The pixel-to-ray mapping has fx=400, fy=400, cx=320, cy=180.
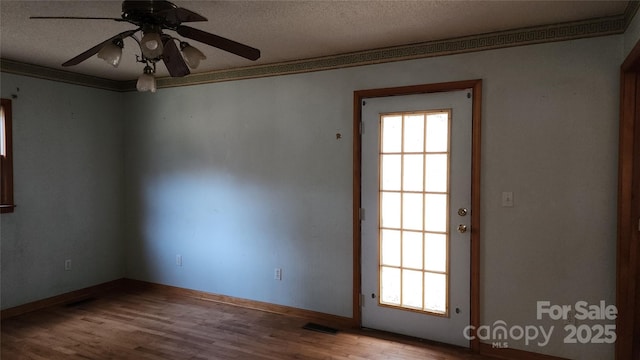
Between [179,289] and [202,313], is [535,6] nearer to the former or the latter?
[202,313]

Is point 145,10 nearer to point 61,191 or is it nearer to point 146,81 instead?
point 146,81

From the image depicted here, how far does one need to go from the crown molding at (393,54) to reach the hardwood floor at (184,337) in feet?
7.62

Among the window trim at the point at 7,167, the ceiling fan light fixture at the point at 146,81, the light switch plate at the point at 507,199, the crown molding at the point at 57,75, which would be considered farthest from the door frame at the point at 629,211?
the window trim at the point at 7,167

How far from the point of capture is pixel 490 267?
3029 mm

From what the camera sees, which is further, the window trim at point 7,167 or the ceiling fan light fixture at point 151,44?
the window trim at point 7,167

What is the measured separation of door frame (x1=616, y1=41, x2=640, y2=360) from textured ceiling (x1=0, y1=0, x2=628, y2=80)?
0.53 metres

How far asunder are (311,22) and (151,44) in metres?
1.23

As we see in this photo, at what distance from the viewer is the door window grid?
10.4ft

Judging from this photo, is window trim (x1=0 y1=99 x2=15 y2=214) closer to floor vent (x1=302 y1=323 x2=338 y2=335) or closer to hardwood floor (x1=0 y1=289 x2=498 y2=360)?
hardwood floor (x1=0 y1=289 x2=498 y2=360)

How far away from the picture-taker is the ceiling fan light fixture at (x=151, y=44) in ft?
6.02

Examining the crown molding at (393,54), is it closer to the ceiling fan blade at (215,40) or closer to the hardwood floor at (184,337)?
the ceiling fan blade at (215,40)

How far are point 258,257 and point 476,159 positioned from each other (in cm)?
225

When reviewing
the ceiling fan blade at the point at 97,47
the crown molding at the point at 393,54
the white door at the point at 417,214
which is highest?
the crown molding at the point at 393,54

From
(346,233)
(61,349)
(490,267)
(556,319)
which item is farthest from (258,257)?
(556,319)
